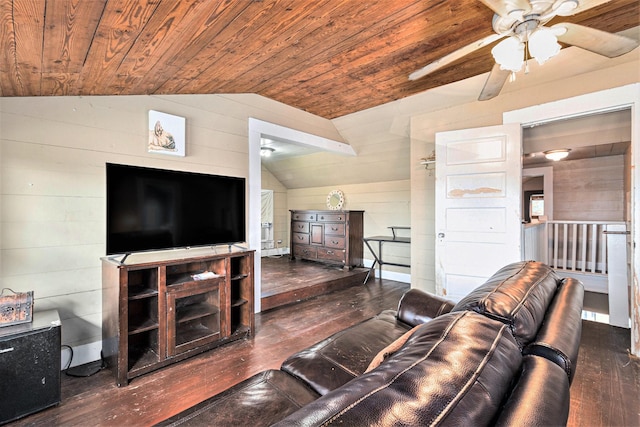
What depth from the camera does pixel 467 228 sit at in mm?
3117

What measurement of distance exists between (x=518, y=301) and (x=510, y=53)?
1.32 metres

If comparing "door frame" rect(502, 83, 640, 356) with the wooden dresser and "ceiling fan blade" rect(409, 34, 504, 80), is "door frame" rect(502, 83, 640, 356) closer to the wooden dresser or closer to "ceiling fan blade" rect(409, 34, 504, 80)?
"ceiling fan blade" rect(409, 34, 504, 80)

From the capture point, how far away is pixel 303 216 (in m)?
5.98

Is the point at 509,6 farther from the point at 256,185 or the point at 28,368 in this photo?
the point at 28,368

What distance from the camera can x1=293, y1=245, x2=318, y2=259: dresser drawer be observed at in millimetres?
5742

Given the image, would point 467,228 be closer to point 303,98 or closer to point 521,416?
point 303,98

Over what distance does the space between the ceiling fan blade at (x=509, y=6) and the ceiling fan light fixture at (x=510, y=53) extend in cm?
17

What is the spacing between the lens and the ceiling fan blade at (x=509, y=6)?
129cm

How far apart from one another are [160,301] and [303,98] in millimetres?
2555

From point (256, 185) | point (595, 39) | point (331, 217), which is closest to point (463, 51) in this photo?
point (595, 39)

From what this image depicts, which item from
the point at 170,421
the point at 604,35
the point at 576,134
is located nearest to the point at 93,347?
the point at 170,421

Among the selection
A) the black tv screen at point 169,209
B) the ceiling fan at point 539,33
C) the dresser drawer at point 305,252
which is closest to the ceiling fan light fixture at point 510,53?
the ceiling fan at point 539,33

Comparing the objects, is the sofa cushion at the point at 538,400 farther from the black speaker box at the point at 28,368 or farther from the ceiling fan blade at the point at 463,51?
the black speaker box at the point at 28,368

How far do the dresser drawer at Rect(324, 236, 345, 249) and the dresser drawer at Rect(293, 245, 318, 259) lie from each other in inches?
14.2
